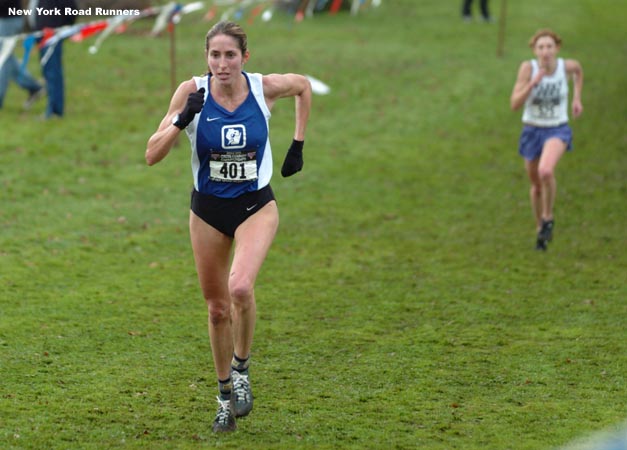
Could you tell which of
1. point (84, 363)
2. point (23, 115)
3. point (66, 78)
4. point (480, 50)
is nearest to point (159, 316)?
point (84, 363)

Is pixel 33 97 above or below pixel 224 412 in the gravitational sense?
below

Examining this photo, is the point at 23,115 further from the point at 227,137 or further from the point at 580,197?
the point at 227,137

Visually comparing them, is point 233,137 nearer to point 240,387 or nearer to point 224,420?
point 240,387

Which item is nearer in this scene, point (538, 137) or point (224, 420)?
point (224, 420)

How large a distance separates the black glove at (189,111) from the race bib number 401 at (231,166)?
33 cm

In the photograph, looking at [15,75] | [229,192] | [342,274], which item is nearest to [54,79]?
[15,75]

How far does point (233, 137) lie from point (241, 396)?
154 cm

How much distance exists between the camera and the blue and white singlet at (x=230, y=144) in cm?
595

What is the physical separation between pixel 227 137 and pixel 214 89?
1.00 ft

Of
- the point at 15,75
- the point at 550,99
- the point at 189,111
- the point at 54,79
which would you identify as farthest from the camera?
the point at 15,75

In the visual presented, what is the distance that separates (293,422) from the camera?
20.7 feet

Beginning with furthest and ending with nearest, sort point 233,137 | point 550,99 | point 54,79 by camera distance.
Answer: point 54,79, point 550,99, point 233,137

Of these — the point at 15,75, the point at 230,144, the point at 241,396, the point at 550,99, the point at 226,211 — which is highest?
the point at 230,144

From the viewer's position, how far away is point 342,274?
10.3 m
